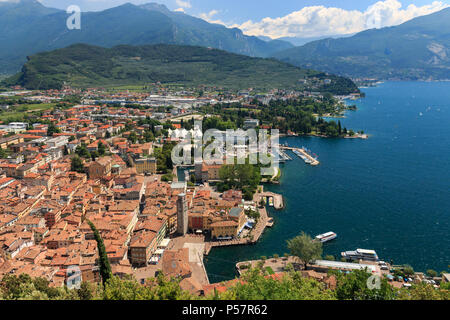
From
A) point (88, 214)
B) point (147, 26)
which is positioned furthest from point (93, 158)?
point (147, 26)

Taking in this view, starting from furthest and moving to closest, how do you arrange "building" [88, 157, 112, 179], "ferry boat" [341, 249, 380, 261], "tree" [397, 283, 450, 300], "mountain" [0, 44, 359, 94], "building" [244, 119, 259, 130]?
1. "mountain" [0, 44, 359, 94]
2. "building" [244, 119, 259, 130]
3. "building" [88, 157, 112, 179]
4. "ferry boat" [341, 249, 380, 261]
5. "tree" [397, 283, 450, 300]

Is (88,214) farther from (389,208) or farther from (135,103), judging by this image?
(135,103)

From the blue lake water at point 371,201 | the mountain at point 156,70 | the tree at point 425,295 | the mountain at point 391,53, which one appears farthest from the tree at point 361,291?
the mountain at point 391,53

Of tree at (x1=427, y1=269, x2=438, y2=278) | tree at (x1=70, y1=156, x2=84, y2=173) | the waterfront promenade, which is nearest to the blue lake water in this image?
the waterfront promenade

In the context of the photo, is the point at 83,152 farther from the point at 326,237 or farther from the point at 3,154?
the point at 326,237

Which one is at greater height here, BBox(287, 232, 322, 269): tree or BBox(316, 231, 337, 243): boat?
BBox(287, 232, 322, 269): tree

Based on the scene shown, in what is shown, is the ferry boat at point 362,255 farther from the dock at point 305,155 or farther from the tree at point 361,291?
the dock at point 305,155

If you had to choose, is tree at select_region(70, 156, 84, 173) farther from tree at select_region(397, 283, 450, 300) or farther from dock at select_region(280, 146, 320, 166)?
tree at select_region(397, 283, 450, 300)
